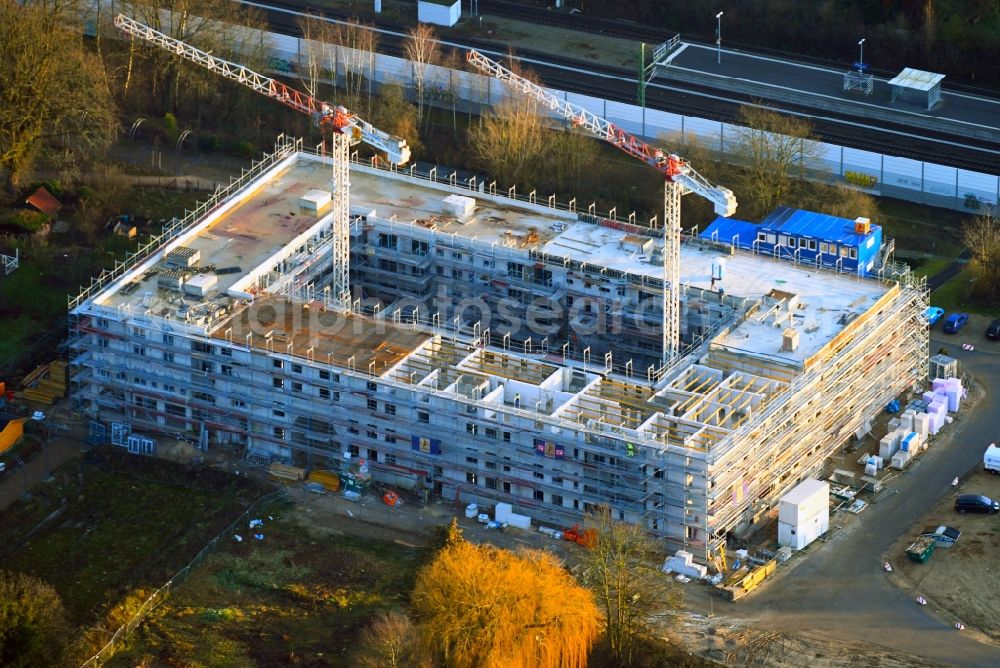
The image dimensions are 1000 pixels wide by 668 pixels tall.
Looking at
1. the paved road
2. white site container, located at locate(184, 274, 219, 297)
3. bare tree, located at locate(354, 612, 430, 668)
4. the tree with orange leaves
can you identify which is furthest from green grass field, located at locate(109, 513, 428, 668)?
the paved road

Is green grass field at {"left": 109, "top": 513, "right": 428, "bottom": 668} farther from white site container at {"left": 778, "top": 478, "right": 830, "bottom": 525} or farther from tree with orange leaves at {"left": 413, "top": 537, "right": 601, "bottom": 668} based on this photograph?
white site container at {"left": 778, "top": 478, "right": 830, "bottom": 525}

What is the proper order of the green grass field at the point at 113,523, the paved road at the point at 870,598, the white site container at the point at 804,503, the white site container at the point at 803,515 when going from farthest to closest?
the white site container at the point at 803,515, the white site container at the point at 804,503, the green grass field at the point at 113,523, the paved road at the point at 870,598

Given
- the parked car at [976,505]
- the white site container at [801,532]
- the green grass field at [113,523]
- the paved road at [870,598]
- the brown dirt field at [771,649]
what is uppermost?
the parked car at [976,505]

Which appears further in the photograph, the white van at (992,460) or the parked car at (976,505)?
the white van at (992,460)

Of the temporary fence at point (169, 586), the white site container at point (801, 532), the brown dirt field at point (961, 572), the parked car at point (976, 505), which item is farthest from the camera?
the parked car at point (976, 505)

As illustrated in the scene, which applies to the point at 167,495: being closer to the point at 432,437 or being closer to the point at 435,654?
the point at 432,437

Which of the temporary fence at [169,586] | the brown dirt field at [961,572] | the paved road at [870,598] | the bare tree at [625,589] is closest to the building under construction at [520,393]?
the temporary fence at [169,586]

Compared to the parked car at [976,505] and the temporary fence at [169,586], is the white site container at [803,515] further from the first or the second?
the temporary fence at [169,586]

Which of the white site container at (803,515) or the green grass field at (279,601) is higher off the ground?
the white site container at (803,515)

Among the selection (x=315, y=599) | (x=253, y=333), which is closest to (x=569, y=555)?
(x=315, y=599)
